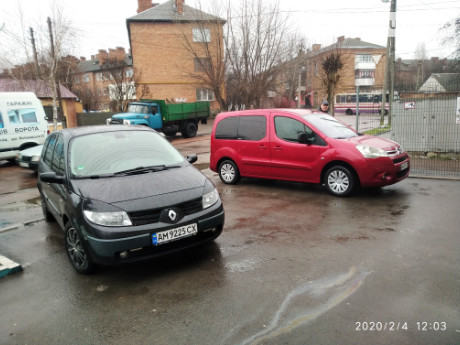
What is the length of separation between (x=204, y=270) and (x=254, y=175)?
4370mm

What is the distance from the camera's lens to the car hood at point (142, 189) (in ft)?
12.7

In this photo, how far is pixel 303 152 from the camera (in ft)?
24.0

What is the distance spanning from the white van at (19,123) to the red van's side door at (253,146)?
9.25 meters

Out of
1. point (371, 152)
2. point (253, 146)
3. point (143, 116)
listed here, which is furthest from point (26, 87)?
point (371, 152)

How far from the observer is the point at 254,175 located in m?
8.25

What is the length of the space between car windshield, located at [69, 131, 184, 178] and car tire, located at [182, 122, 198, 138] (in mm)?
17545

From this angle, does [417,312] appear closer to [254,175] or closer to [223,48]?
[254,175]

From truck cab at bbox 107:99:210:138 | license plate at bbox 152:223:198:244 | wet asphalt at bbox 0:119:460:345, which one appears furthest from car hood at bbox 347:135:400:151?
truck cab at bbox 107:99:210:138

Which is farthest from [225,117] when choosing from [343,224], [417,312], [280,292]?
[417,312]

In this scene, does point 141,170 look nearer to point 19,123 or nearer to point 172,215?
point 172,215

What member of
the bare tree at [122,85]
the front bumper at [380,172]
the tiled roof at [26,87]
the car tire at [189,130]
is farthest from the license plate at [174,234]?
the bare tree at [122,85]

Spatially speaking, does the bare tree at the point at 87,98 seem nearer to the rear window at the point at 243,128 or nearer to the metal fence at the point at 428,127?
the rear window at the point at 243,128

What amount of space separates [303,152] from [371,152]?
132 cm

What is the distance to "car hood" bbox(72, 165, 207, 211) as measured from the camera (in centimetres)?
386
